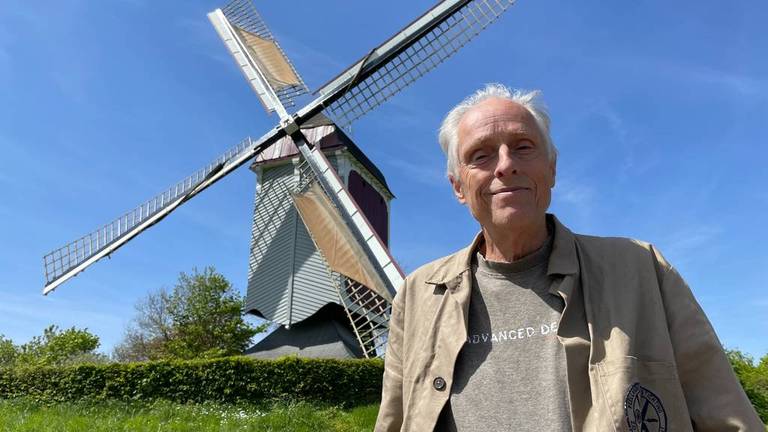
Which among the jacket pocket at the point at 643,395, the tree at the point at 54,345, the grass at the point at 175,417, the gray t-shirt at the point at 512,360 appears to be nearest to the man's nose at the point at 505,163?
the gray t-shirt at the point at 512,360

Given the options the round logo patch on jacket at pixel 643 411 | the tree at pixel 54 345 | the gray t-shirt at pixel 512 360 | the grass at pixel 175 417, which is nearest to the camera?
the round logo patch on jacket at pixel 643 411

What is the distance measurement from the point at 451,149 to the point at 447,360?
0.77 m

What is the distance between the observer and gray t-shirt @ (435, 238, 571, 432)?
1.57m

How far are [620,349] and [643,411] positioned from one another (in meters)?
0.16

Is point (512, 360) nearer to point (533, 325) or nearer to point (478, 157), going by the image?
point (533, 325)

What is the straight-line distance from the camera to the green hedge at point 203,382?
12289mm

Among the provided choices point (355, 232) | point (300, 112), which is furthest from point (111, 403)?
point (300, 112)

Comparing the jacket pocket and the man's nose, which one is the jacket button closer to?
the jacket pocket

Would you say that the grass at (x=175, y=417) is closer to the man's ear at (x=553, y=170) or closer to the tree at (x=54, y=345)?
the man's ear at (x=553, y=170)

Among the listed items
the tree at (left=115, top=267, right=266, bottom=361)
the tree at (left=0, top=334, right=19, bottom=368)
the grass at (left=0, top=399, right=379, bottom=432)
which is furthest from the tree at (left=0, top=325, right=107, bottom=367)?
the grass at (left=0, top=399, right=379, bottom=432)

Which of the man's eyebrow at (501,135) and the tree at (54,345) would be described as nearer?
the man's eyebrow at (501,135)

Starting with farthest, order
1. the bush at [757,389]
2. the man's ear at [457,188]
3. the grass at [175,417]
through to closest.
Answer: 1. the bush at [757,389]
2. the grass at [175,417]
3. the man's ear at [457,188]

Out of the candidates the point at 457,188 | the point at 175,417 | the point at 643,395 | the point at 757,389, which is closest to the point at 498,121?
the point at 457,188

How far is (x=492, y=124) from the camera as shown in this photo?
1.85 meters
